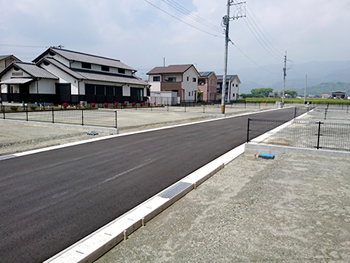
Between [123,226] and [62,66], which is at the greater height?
[62,66]

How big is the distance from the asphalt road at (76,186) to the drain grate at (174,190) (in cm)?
31

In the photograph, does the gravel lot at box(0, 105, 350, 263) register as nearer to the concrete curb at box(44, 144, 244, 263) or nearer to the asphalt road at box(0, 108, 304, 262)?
the concrete curb at box(44, 144, 244, 263)

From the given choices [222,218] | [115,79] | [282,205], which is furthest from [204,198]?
[115,79]

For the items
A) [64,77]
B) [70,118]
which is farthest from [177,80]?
[70,118]

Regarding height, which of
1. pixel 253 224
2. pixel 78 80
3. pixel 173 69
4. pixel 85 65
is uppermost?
pixel 173 69

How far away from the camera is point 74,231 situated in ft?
14.1

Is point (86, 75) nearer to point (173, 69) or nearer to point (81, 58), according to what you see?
point (81, 58)

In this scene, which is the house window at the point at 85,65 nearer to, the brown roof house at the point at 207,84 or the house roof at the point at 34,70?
the house roof at the point at 34,70

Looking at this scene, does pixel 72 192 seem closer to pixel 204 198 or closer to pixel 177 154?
pixel 204 198

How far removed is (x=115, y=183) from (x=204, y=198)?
7.32ft

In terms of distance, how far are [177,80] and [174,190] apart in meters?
53.0

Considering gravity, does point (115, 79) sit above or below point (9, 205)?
above

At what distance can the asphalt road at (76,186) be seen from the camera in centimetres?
412

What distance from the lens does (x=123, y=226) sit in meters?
4.26
